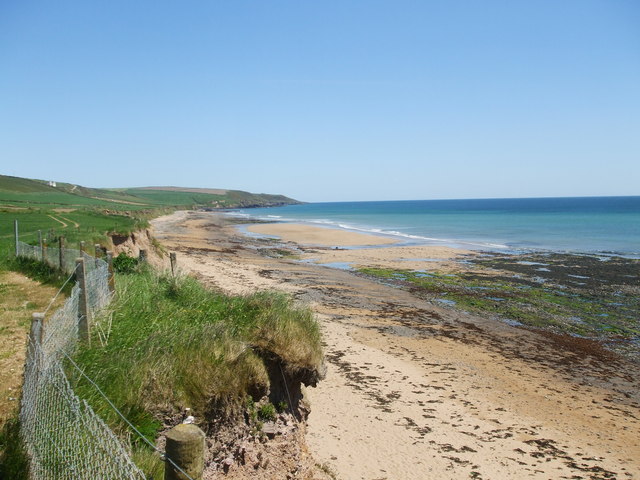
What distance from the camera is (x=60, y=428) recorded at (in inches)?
182

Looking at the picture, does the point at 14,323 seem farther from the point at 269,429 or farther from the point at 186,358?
the point at 269,429

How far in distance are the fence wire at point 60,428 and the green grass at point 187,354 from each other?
1.55ft

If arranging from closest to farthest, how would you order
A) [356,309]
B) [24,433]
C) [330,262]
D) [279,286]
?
[24,433]
[356,309]
[279,286]
[330,262]

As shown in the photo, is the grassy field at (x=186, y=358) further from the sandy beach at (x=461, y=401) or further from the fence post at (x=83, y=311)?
the sandy beach at (x=461, y=401)

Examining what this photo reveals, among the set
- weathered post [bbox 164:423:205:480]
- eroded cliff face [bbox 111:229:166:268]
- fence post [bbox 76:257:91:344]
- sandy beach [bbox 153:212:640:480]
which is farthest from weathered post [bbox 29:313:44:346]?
eroded cliff face [bbox 111:229:166:268]

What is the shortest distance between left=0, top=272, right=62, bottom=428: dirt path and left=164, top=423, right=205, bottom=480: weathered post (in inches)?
141

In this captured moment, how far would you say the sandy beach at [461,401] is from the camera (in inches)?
345

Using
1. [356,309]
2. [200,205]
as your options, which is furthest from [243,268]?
[200,205]

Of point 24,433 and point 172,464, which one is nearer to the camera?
point 172,464

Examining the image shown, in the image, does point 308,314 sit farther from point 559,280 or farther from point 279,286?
point 559,280

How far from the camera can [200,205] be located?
545ft

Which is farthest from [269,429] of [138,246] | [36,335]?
[138,246]

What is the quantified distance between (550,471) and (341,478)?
391cm

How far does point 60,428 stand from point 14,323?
5.99 metres
